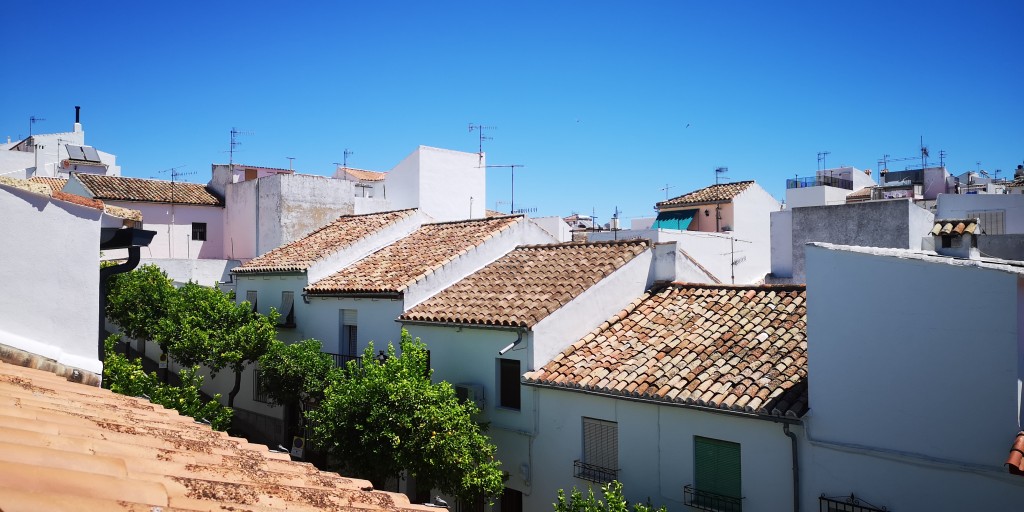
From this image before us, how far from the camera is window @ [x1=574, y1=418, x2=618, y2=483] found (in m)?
13.7

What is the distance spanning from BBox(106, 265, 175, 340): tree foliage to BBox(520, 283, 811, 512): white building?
42.5 ft

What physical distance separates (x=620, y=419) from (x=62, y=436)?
10.7m

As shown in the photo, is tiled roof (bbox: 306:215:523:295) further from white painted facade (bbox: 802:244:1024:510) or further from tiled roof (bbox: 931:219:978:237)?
tiled roof (bbox: 931:219:978:237)

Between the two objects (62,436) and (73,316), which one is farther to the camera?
(73,316)

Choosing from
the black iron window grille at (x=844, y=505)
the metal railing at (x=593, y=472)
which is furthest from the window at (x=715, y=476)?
the metal railing at (x=593, y=472)

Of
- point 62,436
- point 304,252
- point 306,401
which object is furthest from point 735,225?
point 62,436

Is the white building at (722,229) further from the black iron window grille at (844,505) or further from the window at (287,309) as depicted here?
the black iron window grille at (844,505)

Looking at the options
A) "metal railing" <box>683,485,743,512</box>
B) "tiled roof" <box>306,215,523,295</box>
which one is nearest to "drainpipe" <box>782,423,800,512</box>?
"metal railing" <box>683,485,743,512</box>

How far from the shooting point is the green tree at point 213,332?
19500 mm

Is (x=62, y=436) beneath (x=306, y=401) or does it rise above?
above

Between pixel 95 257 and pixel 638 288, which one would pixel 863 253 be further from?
pixel 95 257

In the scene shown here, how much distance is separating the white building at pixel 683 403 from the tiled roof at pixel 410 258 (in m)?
5.18

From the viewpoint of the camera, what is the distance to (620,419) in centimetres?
1355

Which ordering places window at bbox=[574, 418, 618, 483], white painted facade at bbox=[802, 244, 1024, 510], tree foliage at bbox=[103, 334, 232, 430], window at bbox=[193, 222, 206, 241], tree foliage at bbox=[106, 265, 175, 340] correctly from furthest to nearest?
1. window at bbox=[193, 222, 206, 241]
2. tree foliage at bbox=[106, 265, 175, 340]
3. tree foliage at bbox=[103, 334, 232, 430]
4. window at bbox=[574, 418, 618, 483]
5. white painted facade at bbox=[802, 244, 1024, 510]
